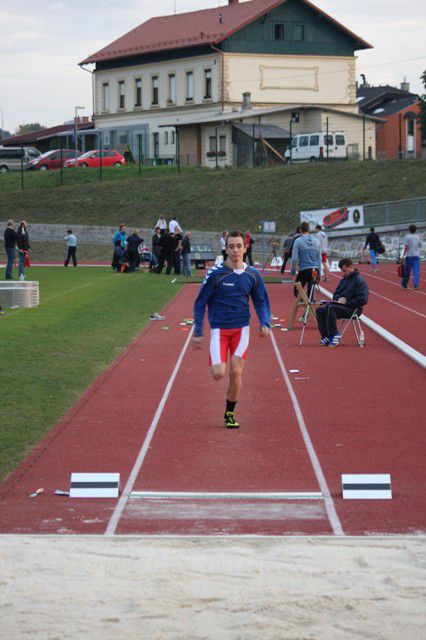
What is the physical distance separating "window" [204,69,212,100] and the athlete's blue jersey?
6433 centimetres

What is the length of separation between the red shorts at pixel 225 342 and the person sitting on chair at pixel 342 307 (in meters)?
7.17

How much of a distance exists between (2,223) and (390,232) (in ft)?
72.5

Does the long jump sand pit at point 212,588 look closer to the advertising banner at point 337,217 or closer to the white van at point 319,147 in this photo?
the advertising banner at point 337,217

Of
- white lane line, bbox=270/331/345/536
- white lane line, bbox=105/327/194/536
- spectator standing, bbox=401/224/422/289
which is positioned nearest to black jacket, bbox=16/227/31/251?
spectator standing, bbox=401/224/422/289

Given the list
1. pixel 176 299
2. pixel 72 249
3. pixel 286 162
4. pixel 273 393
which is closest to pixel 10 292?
pixel 176 299

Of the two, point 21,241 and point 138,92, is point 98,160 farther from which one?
point 21,241

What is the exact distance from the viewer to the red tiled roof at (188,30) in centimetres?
7469

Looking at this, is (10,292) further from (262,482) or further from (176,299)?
(262,482)

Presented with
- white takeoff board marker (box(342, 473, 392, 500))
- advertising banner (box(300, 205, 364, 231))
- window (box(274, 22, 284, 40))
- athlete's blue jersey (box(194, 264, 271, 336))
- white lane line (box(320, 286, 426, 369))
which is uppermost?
window (box(274, 22, 284, 40))

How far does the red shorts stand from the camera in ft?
37.9

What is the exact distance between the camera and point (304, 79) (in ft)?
249

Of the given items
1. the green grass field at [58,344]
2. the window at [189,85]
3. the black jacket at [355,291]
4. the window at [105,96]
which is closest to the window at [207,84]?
the window at [189,85]

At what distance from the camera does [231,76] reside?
242 feet

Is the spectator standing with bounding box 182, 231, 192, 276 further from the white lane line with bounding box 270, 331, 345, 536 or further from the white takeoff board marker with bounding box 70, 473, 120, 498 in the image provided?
the white takeoff board marker with bounding box 70, 473, 120, 498
